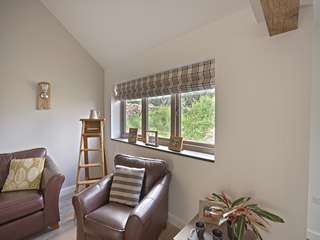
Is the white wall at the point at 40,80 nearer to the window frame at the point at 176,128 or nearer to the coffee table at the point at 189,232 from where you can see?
→ the window frame at the point at 176,128

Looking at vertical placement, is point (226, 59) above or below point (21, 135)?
above

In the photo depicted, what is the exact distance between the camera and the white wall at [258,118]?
133 centimetres

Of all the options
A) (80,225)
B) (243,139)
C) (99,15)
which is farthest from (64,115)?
(243,139)

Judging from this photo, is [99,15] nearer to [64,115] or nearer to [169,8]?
[169,8]

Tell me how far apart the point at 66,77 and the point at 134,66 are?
121 cm

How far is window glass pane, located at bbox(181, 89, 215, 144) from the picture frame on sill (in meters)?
0.42

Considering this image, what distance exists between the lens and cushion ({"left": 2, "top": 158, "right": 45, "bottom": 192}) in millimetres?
2139

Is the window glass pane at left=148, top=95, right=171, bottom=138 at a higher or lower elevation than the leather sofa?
higher

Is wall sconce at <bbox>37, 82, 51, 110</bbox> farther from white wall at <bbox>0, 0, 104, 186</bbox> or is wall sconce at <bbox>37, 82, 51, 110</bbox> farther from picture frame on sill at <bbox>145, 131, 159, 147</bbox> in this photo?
picture frame on sill at <bbox>145, 131, 159, 147</bbox>

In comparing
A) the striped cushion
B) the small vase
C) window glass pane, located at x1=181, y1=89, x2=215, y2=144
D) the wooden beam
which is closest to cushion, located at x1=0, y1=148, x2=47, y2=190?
the striped cushion

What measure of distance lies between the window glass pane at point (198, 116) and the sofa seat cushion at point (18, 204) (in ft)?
6.11

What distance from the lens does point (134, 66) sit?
286cm

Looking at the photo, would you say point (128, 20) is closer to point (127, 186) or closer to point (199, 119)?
point (199, 119)

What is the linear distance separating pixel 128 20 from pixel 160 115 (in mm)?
1337
